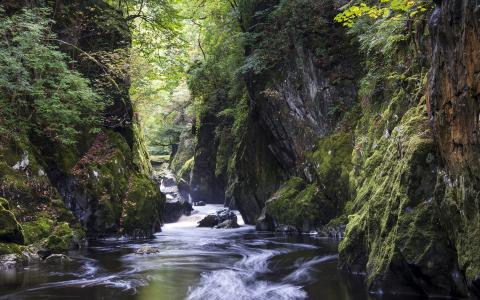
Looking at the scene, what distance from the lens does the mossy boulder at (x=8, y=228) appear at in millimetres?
9461

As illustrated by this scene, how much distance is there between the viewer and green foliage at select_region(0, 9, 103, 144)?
1156 cm

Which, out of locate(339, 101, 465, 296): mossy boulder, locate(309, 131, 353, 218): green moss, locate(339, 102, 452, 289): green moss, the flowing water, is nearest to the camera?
locate(339, 101, 465, 296): mossy boulder

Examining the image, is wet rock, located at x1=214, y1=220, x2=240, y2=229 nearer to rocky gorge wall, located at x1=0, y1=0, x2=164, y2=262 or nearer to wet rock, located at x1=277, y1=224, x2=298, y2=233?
rocky gorge wall, located at x1=0, y1=0, x2=164, y2=262

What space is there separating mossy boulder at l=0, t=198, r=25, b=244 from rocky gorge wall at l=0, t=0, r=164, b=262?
0.09m

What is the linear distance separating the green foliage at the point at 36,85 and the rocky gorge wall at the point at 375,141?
7.20m

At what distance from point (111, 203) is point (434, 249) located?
1106 centimetres

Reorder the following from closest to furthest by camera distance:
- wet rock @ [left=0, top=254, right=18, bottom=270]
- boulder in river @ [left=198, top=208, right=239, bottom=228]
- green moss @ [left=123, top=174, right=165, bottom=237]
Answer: wet rock @ [left=0, top=254, right=18, bottom=270]
green moss @ [left=123, top=174, right=165, bottom=237]
boulder in river @ [left=198, top=208, right=239, bottom=228]

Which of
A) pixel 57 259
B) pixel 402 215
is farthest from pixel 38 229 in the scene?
pixel 402 215

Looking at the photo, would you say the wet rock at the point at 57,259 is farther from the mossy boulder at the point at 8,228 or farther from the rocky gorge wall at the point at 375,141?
the rocky gorge wall at the point at 375,141

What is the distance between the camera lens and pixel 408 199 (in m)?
6.37

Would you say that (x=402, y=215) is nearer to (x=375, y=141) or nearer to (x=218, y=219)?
(x=375, y=141)

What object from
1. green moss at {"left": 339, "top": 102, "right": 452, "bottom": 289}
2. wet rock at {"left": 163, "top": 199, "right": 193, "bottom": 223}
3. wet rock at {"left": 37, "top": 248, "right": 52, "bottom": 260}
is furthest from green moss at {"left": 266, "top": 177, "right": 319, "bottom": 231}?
wet rock at {"left": 37, "top": 248, "right": 52, "bottom": 260}

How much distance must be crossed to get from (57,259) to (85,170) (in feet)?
14.8

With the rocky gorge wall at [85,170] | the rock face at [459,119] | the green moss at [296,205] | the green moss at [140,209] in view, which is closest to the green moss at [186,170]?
the rocky gorge wall at [85,170]
